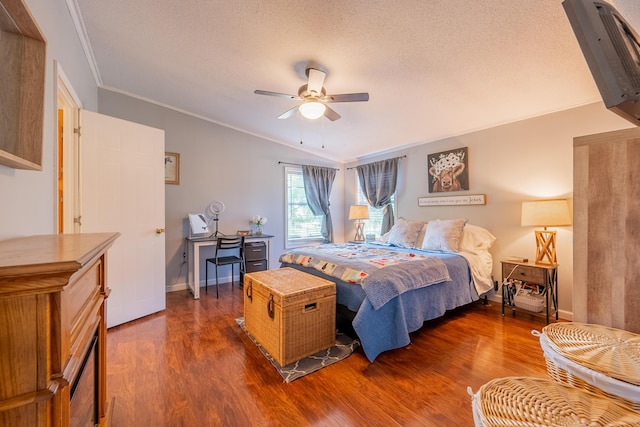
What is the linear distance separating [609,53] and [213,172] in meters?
4.40

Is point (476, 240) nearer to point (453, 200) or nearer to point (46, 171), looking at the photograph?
point (453, 200)

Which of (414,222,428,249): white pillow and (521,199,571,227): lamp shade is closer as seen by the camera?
(521,199,571,227): lamp shade

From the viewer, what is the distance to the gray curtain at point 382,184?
4625mm

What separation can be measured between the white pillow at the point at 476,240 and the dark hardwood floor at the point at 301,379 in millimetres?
861

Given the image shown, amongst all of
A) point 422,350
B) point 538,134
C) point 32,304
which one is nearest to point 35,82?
point 32,304

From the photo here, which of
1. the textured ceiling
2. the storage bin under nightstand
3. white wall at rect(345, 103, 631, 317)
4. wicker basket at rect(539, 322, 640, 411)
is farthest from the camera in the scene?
the storage bin under nightstand

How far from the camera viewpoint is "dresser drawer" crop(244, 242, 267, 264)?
13.9 feet

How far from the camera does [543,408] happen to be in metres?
0.81

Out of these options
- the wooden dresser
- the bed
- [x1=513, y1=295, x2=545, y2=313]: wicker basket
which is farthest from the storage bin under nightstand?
the wooden dresser

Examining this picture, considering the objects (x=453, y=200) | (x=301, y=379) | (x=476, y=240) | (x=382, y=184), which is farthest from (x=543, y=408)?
(x=382, y=184)

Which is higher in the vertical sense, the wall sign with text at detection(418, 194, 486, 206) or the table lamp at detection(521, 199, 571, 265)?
the wall sign with text at detection(418, 194, 486, 206)

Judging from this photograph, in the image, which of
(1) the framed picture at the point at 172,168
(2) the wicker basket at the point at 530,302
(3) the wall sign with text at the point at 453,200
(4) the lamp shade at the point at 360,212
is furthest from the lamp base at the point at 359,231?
(1) the framed picture at the point at 172,168

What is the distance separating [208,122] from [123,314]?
294 centimetres

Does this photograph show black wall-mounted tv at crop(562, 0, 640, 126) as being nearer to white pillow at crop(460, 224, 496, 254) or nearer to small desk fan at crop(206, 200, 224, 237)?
white pillow at crop(460, 224, 496, 254)
